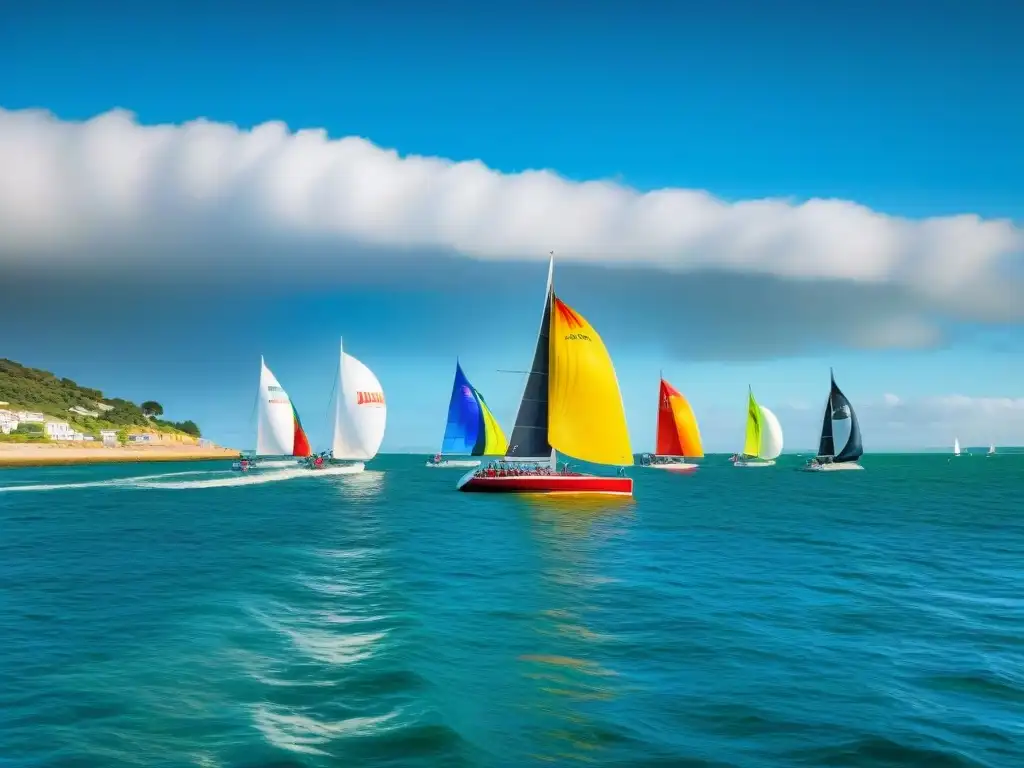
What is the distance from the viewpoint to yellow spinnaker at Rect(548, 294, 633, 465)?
5875 centimetres

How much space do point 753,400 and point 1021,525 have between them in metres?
89.3

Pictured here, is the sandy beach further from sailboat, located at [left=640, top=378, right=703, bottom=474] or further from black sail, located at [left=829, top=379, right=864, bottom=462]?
black sail, located at [left=829, top=379, right=864, bottom=462]

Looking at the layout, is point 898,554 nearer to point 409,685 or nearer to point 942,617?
point 942,617

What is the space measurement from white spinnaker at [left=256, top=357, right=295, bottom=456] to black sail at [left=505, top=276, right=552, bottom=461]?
51.2m

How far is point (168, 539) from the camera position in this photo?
130ft

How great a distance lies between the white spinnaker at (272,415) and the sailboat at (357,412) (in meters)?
10.4

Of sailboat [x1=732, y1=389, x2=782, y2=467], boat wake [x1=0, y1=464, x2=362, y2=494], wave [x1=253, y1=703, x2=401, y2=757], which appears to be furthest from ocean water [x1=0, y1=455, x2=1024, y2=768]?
sailboat [x1=732, y1=389, x2=782, y2=467]

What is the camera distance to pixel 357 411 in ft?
303

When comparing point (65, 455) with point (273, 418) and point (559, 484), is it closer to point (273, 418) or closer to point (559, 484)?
point (273, 418)

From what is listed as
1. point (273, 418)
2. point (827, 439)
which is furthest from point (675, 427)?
point (273, 418)

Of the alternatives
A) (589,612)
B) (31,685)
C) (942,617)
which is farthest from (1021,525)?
(31,685)

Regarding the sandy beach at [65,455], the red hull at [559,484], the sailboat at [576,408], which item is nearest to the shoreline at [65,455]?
the sandy beach at [65,455]

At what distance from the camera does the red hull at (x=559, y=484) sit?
56.0 m

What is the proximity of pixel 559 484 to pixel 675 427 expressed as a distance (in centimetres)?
7491
